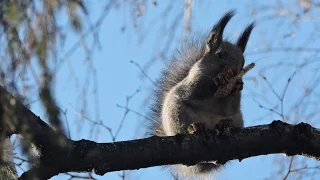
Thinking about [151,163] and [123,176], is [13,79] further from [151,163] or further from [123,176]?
[123,176]

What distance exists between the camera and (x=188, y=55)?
4355 millimetres

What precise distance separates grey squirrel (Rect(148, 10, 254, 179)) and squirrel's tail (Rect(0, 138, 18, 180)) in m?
1.54

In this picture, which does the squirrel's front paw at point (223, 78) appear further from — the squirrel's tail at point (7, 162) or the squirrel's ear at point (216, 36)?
the squirrel's tail at point (7, 162)

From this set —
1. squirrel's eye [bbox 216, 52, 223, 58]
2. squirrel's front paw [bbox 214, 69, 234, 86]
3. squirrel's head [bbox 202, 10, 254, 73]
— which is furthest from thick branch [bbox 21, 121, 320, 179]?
squirrel's eye [bbox 216, 52, 223, 58]

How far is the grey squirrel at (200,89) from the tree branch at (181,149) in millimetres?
696

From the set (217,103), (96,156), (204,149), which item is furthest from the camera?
(217,103)

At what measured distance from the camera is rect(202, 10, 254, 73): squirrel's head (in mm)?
4020

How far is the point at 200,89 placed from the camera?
3.79 metres

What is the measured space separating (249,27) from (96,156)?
2.01 metres

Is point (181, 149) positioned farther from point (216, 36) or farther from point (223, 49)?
point (216, 36)

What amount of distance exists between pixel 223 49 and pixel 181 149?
1.53 metres

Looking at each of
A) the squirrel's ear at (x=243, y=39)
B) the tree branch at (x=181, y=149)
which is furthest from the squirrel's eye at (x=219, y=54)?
the tree branch at (x=181, y=149)

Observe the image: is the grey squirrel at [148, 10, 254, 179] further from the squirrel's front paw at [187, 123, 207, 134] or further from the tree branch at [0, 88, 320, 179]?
the tree branch at [0, 88, 320, 179]

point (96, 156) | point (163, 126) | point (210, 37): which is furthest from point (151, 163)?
point (210, 37)
